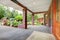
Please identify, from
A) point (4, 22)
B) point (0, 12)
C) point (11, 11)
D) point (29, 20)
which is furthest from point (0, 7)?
point (29, 20)

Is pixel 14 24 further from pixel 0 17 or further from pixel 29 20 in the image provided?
pixel 29 20

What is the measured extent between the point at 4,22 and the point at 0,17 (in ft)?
7.66

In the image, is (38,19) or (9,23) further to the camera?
(38,19)

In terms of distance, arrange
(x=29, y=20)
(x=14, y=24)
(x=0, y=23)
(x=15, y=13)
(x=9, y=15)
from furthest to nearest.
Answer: (x=29, y=20) < (x=15, y=13) < (x=9, y=15) < (x=0, y=23) < (x=14, y=24)

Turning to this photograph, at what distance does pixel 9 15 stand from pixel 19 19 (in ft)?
8.86

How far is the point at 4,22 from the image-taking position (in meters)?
13.3

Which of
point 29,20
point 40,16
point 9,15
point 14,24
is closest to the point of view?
point 14,24

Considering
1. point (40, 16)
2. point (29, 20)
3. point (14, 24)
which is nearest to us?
point (14, 24)

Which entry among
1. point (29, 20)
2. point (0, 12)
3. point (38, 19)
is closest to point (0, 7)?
point (0, 12)

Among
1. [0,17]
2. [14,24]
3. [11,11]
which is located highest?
[11,11]

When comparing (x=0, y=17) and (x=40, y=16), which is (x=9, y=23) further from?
(x=40, y=16)

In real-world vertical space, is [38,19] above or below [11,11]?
below

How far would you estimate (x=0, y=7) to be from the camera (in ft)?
53.6

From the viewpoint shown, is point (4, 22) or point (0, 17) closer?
point (4, 22)
